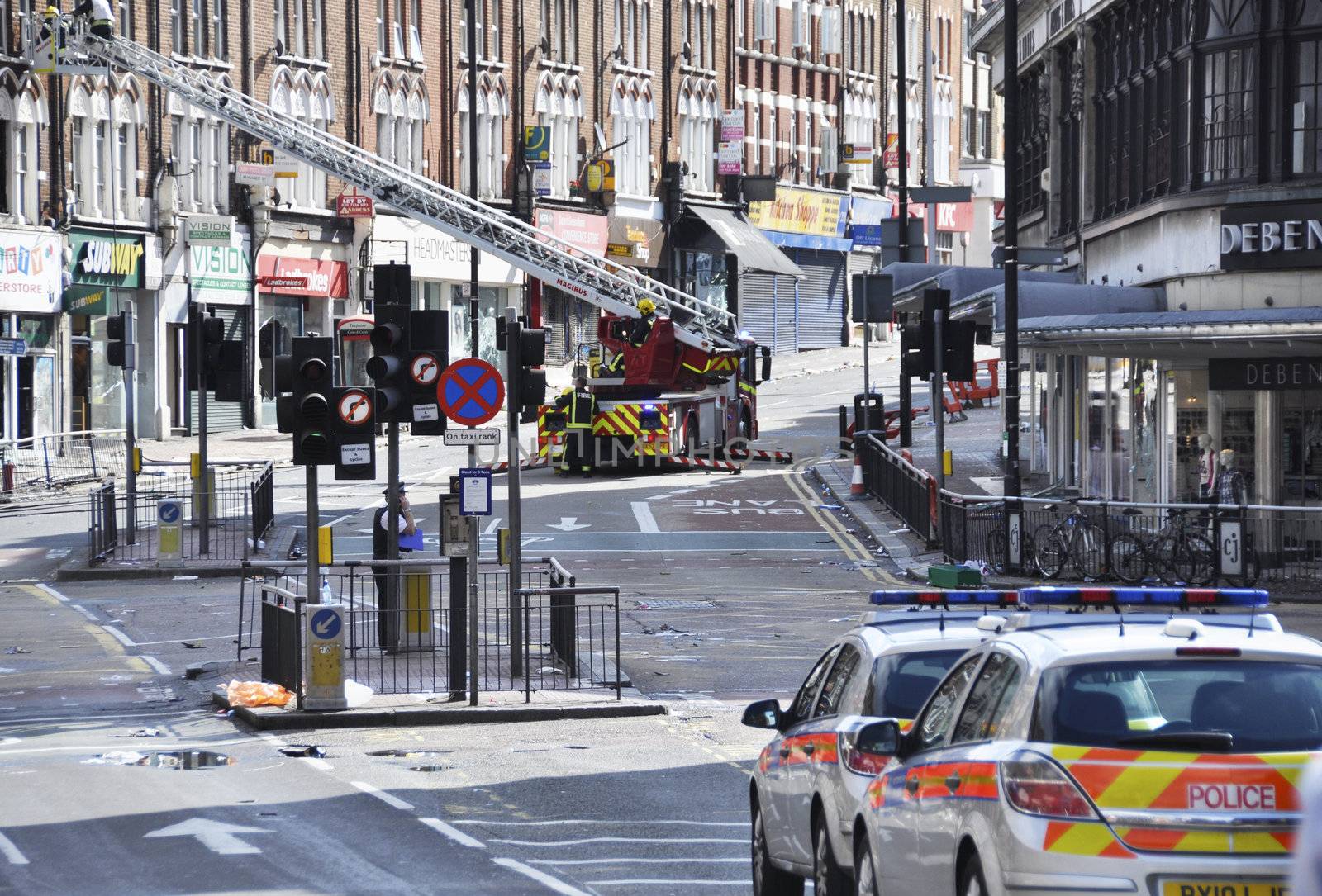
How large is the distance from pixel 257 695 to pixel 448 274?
45.6m

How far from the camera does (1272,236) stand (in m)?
31.1

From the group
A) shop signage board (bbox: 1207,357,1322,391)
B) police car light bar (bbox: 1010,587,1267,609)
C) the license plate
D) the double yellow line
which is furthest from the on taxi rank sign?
shop signage board (bbox: 1207,357,1322,391)

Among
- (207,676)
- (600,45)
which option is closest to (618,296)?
(600,45)

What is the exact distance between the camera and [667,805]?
13648mm

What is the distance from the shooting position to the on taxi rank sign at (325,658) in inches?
695

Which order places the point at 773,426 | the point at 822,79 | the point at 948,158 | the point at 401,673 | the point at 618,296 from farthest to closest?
the point at 948,158, the point at 822,79, the point at 773,426, the point at 618,296, the point at 401,673

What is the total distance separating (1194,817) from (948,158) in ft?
282

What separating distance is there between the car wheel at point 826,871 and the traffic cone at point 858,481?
29858 mm

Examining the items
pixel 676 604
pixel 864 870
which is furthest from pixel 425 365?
pixel 864 870

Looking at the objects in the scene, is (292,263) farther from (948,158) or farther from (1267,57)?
(948,158)

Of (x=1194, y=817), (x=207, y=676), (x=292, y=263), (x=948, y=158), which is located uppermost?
(x=948, y=158)

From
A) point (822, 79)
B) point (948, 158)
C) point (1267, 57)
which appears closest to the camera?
point (1267, 57)

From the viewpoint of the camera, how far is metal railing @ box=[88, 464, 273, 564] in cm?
3100

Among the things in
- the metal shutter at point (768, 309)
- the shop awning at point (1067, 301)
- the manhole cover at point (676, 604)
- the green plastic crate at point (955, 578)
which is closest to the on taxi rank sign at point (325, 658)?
the green plastic crate at point (955, 578)
